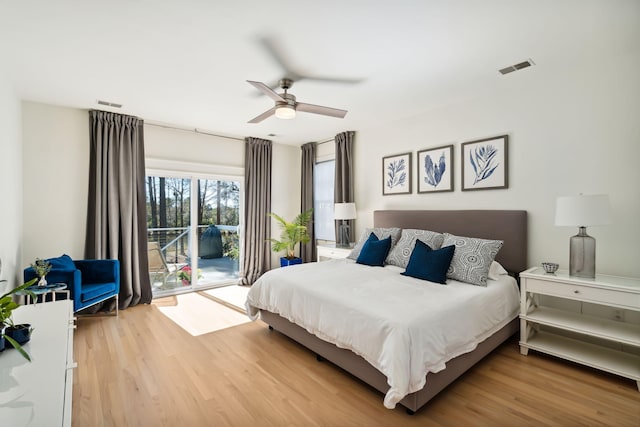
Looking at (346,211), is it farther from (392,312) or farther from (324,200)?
(392,312)

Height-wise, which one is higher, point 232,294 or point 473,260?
point 473,260

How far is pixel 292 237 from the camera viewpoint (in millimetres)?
5547

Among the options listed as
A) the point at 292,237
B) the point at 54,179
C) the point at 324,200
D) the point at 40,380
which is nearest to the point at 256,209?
the point at 292,237

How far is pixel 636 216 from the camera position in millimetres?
2574

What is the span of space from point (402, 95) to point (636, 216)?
2369 millimetres

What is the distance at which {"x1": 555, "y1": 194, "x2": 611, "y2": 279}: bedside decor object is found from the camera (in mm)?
2414

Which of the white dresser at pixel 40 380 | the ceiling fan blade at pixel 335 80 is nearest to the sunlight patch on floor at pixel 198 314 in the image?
the white dresser at pixel 40 380

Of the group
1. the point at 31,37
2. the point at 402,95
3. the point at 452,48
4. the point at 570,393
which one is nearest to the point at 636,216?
the point at 570,393

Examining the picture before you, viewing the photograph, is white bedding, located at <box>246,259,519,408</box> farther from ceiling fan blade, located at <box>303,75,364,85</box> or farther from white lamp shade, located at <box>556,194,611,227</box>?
ceiling fan blade, located at <box>303,75,364,85</box>

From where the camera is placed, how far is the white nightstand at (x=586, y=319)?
230 cm

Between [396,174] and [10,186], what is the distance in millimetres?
4377

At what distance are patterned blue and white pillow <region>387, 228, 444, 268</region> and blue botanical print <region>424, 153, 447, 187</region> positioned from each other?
801mm

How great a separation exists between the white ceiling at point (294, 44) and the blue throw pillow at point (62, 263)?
1.85 meters

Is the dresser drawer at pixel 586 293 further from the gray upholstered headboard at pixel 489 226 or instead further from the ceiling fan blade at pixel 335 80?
the ceiling fan blade at pixel 335 80
